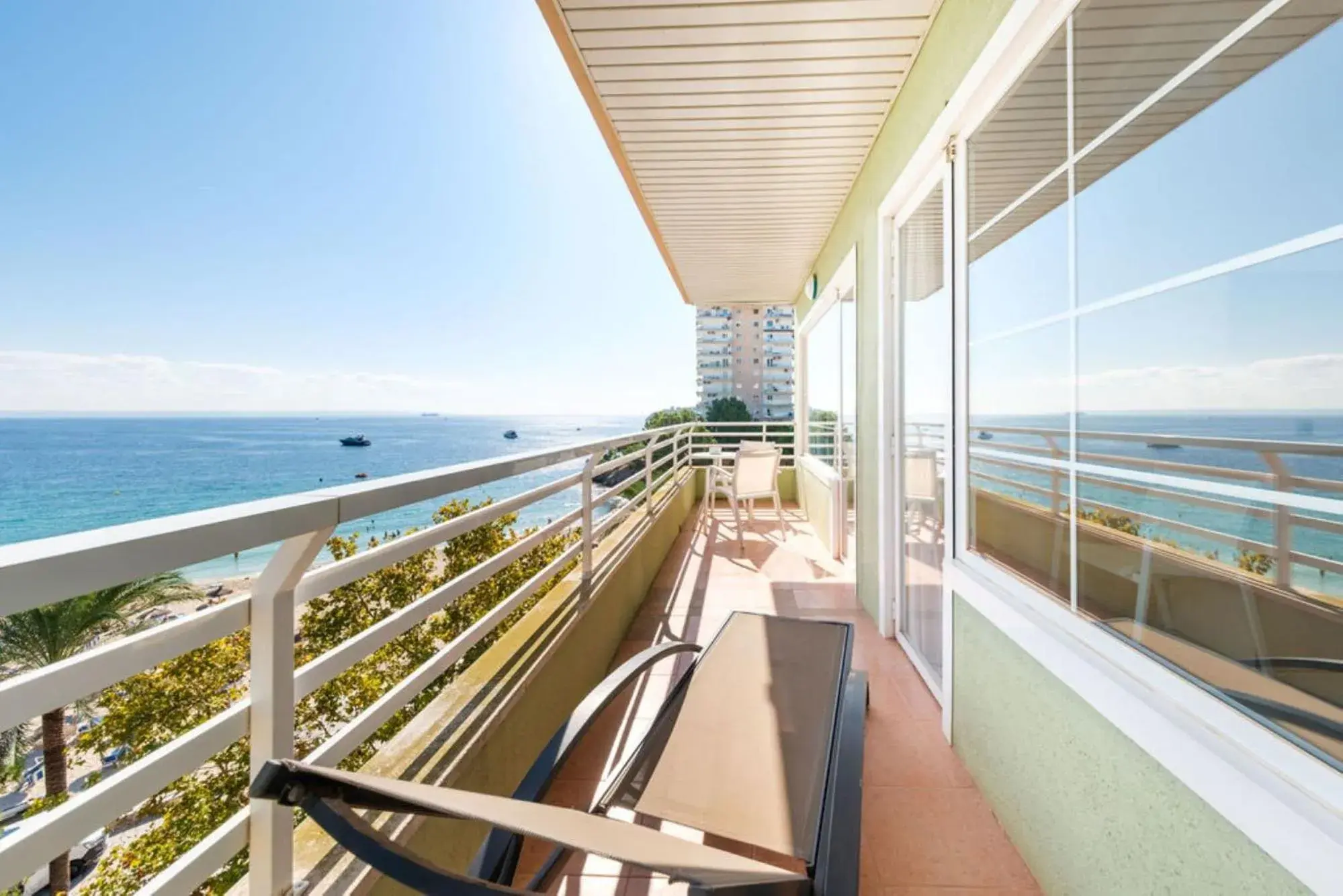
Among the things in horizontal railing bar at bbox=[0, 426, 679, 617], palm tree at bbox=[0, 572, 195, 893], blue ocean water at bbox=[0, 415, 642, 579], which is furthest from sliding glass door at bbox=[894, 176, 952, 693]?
blue ocean water at bbox=[0, 415, 642, 579]

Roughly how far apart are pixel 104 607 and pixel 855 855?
377 inches

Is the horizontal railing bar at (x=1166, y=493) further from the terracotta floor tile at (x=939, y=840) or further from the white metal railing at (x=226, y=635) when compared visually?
the white metal railing at (x=226, y=635)

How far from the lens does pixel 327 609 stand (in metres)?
8.72

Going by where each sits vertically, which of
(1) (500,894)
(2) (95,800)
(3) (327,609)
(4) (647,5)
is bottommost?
(3) (327,609)

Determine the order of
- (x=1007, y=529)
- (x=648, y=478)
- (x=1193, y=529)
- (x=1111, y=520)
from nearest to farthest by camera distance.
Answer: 1. (x=1193, y=529)
2. (x=1111, y=520)
3. (x=1007, y=529)
4. (x=648, y=478)

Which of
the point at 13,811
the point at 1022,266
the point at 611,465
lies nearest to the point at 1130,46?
the point at 1022,266

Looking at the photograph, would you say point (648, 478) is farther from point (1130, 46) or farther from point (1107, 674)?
point (1130, 46)

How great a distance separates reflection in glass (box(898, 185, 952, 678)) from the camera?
233 cm

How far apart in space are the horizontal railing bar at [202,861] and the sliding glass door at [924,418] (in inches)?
81.1

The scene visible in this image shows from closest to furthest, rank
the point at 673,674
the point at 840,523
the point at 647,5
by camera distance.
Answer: the point at 647,5
the point at 673,674
the point at 840,523

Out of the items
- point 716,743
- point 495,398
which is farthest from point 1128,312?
point 495,398

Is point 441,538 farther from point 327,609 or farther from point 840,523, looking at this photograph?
point 327,609

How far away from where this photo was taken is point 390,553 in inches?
46.6

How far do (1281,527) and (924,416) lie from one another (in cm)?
169
